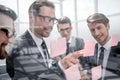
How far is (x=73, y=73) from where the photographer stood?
44.9 inches

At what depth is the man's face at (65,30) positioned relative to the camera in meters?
1.10

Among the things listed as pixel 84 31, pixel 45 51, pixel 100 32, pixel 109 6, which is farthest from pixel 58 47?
pixel 109 6

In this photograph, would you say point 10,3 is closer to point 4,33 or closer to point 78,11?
point 4,33

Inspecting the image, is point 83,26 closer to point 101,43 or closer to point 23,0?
point 101,43

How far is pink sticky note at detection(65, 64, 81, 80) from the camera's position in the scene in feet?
3.71

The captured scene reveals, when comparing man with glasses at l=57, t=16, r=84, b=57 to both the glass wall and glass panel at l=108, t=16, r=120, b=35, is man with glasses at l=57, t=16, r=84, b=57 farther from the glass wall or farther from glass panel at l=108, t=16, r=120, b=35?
glass panel at l=108, t=16, r=120, b=35

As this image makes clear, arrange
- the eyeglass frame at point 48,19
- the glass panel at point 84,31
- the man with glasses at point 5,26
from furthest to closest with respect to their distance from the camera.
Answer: the glass panel at point 84,31 < the eyeglass frame at point 48,19 < the man with glasses at point 5,26

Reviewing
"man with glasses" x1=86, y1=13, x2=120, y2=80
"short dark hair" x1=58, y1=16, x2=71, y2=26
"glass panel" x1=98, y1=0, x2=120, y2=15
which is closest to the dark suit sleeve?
"short dark hair" x1=58, y1=16, x2=71, y2=26

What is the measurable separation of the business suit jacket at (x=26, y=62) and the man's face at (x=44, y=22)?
0.19 ft

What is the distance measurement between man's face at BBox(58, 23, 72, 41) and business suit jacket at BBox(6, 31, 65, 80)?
0.55 ft

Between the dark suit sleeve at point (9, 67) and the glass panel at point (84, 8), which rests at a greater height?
the glass panel at point (84, 8)

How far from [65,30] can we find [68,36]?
39 millimetres

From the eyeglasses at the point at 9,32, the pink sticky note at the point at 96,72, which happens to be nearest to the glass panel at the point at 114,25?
the pink sticky note at the point at 96,72

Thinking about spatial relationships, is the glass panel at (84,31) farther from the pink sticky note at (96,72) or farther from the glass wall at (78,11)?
the pink sticky note at (96,72)
